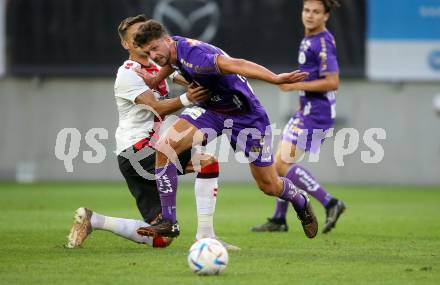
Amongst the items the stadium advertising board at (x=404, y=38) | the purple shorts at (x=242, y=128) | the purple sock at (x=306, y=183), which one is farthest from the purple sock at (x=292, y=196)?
the stadium advertising board at (x=404, y=38)

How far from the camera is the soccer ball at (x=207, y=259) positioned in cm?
702

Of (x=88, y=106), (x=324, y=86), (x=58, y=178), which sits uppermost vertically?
(x=324, y=86)

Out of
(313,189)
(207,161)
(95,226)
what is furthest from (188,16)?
(95,226)

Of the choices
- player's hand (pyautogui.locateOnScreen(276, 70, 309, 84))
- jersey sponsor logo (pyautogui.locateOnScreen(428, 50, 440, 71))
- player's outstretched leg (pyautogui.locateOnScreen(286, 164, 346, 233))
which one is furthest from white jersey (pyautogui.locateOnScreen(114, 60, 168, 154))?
jersey sponsor logo (pyautogui.locateOnScreen(428, 50, 440, 71))

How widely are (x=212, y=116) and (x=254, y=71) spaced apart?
877 mm

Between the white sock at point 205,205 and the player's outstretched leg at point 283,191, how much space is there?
0.43 m

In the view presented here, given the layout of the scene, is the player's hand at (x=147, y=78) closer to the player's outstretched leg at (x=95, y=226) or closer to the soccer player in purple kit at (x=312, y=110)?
the player's outstretched leg at (x=95, y=226)

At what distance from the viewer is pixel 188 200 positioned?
626 inches

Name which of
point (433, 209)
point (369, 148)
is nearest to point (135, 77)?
point (433, 209)

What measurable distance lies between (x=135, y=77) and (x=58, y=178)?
11641mm

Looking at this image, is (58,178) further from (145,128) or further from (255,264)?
(255,264)

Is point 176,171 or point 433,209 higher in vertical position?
point 176,171

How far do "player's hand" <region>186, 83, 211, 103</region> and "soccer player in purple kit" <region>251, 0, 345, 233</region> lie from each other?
226 centimetres

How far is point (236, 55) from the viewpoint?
19312 mm
